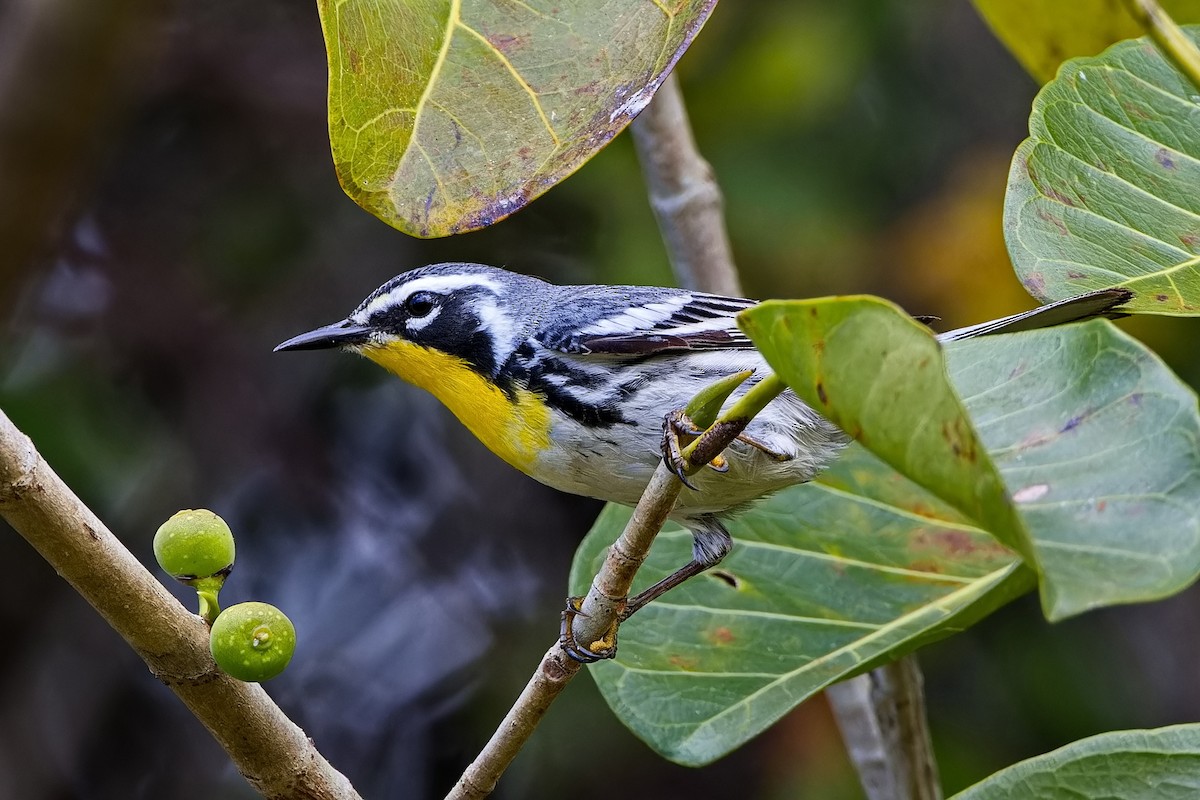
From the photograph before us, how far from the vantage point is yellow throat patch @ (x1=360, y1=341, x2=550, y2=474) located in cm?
239

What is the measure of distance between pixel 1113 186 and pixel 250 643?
1.19 meters

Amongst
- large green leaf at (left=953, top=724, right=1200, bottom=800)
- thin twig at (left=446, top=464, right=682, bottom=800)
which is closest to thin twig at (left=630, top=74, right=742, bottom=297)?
thin twig at (left=446, top=464, right=682, bottom=800)

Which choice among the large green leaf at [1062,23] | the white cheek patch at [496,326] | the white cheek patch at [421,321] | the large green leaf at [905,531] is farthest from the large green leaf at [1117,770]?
the white cheek patch at [421,321]

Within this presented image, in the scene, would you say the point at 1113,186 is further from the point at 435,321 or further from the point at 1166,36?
the point at 435,321

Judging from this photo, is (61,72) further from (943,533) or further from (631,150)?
(943,533)

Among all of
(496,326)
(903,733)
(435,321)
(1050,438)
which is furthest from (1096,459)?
(435,321)

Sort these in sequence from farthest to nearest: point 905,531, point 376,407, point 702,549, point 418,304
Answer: point 376,407 < point 418,304 < point 702,549 < point 905,531

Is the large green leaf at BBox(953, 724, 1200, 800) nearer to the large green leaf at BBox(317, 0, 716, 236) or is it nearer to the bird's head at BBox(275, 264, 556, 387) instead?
the large green leaf at BBox(317, 0, 716, 236)

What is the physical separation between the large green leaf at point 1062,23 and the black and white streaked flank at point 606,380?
1.51ft

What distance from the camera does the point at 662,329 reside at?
246cm

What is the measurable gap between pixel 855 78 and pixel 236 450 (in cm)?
212

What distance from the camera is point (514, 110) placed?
1.54m

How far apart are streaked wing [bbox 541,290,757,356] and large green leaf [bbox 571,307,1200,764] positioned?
1.06ft

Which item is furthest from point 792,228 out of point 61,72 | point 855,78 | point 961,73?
point 61,72
